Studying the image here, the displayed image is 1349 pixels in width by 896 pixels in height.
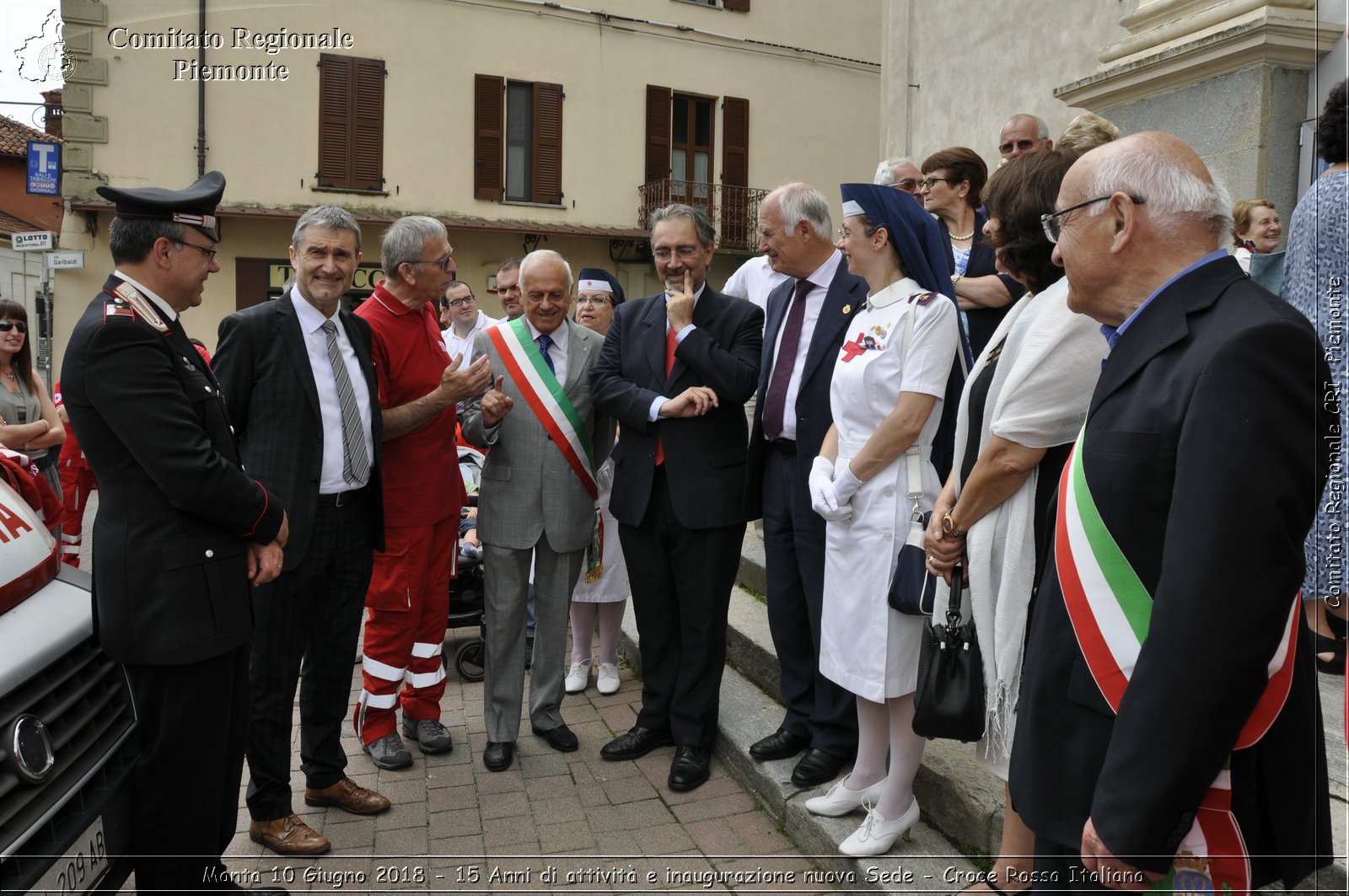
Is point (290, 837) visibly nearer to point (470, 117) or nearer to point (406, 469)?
point (406, 469)

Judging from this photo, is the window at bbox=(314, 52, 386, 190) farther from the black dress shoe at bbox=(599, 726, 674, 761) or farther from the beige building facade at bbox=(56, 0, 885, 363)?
the black dress shoe at bbox=(599, 726, 674, 761)

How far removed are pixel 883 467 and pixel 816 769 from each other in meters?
1.21

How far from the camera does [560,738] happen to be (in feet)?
13.6

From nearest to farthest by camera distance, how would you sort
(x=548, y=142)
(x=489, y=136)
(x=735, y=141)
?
(x=489, y=136) < (x=548, y=142) < (x=735, y=141)

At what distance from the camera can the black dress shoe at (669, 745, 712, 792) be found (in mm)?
3725

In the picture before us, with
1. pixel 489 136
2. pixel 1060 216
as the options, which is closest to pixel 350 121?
pixel 489 136

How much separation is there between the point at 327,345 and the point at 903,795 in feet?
8.32

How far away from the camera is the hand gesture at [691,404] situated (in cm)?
368

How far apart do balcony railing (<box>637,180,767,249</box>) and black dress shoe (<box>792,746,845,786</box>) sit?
16.2 metres

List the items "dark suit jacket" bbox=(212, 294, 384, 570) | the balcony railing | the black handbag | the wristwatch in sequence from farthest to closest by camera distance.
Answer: the balcony railing, "dark suit jacket" bbox=(212, 294, 384, 570), the wristwatch, the black handbag

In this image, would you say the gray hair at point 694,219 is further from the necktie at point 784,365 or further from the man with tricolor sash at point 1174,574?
the man with tricolor sash at point 1174,574

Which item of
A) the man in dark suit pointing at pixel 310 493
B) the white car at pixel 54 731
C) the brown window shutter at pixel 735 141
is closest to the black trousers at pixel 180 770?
the white car at pixel 54 731

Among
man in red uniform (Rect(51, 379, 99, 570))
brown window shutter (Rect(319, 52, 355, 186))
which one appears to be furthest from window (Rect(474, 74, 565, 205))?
man in red uniform (Rect(51, 379, 99, 570))

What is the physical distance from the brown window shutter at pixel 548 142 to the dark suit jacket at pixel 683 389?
1490 cm
